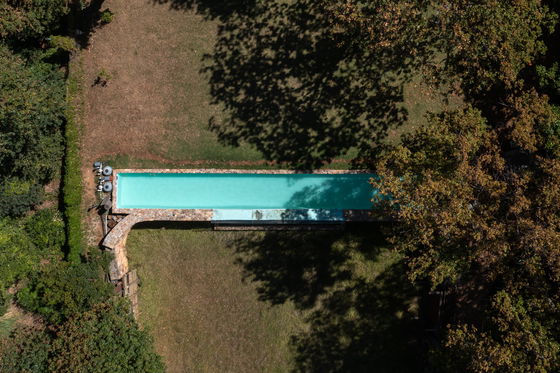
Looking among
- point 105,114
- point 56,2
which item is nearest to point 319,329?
point 105,114

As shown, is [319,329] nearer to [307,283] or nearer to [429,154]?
[307,283]

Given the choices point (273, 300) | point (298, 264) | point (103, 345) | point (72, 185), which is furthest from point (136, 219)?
point (298, 264)

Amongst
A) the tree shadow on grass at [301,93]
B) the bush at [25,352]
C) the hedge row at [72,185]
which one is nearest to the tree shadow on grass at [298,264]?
the tree shadow on grass at [301,93]

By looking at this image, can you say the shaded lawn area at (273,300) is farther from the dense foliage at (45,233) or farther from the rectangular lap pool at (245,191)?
the dense foliage at (45,233)

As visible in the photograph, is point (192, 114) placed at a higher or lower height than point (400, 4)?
lower

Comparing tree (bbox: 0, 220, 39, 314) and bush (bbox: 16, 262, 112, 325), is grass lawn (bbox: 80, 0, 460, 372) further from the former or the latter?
tree (bbox: 0, 220, 39, 314)

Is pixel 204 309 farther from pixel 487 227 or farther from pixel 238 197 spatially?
pixel 487 227
